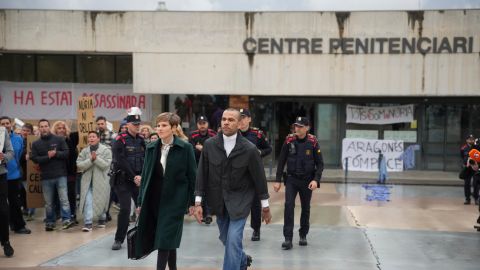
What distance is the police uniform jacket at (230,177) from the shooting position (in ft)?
18.1

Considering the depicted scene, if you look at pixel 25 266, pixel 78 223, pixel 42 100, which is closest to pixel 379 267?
pixel 25 266

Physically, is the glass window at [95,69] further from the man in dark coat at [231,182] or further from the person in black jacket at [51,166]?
the man in dark coat at [231,182]

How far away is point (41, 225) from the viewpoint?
930cm

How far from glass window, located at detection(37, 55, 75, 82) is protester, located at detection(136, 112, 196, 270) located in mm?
14281

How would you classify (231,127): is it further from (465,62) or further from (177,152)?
(465,62)

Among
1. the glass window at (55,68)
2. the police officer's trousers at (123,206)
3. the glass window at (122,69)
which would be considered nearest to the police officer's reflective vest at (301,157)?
the police officer's trousers at (123,206)

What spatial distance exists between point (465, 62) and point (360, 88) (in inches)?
123

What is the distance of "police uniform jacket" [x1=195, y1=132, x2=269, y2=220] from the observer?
5.53 metres

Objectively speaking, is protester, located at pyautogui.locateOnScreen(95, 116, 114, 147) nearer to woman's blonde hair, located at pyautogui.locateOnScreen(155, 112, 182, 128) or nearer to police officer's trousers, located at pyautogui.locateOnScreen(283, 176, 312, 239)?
police officer's trousers, located at pyautogui.locateOnScreen(283, 176, 312, 239)

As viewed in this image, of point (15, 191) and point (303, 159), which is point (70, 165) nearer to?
point (15, 191)

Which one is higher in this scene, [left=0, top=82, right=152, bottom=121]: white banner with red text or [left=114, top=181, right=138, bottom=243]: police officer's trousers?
[left=0, top=82, right=152, bottom=121]: white banner with red text

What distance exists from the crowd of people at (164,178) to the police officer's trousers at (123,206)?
0.05ft

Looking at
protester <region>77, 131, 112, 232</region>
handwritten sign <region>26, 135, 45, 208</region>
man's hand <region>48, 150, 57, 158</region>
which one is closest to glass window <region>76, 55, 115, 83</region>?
handwritten sign <region>26, 135, 45, 208</region>

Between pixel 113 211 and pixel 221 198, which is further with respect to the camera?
pixel 113 211
